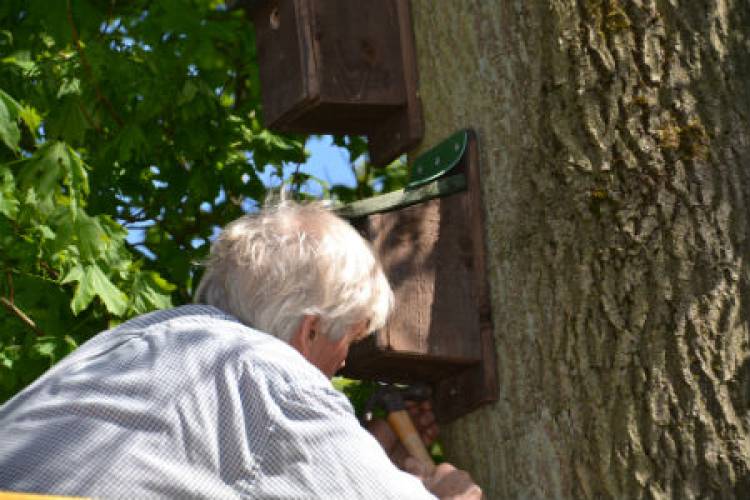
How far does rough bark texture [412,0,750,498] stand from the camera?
2.29 meters

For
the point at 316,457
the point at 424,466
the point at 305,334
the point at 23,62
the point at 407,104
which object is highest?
the point at 23,62

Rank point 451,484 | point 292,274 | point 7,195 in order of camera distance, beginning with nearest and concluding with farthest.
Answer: point 292,274 < point 451,484 < point 7,195

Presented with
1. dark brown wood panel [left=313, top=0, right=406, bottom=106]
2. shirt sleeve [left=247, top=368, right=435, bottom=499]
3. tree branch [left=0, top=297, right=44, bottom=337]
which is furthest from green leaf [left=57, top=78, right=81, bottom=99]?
shirt sleeve [left=247, top=368, right=435, bottom=499]

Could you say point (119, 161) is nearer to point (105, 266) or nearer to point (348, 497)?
point (105, 266)

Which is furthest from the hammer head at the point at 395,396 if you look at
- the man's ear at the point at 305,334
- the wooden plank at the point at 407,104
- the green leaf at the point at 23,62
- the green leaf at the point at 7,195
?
the green leaf at the point at 23,62

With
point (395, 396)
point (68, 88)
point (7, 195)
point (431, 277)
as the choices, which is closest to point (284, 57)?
point (431, 277)

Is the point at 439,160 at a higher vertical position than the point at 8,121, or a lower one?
lower

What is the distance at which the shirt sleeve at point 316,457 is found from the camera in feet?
6.61

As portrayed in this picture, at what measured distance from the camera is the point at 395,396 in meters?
2.79

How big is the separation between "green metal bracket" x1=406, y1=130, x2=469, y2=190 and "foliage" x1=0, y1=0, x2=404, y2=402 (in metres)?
1.32

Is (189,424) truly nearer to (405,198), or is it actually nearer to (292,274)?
(292,274)

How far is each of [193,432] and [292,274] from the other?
424mm

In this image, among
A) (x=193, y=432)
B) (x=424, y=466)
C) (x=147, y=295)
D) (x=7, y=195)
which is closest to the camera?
(x=193, y=432)

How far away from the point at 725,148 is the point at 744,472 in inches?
24.0
